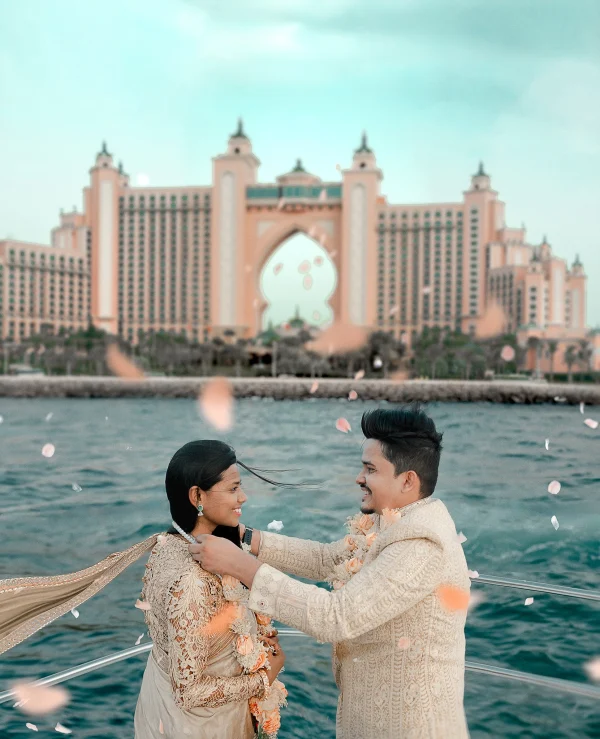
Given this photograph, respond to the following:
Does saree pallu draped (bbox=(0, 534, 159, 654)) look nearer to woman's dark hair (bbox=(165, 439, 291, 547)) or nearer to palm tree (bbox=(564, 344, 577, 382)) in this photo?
woman's dark hair (bbox=(165, 439, 291, 547))

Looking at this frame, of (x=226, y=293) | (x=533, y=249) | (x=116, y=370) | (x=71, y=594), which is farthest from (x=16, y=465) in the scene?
(x=533, y=249)

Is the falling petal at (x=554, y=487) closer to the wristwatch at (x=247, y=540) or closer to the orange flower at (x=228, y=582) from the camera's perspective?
the wristwatch at (x=247, y=540)

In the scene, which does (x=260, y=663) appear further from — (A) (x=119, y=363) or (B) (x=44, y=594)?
(A) (x=119, y=363)

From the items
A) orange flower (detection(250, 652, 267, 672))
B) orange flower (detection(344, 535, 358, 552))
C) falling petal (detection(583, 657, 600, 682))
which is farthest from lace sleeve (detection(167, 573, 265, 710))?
falling petal (detection(583, 657, 600, 682))

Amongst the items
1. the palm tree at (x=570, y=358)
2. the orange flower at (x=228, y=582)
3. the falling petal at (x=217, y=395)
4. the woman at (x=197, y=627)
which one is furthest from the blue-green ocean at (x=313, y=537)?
the palm tree at (x=570, y=358)

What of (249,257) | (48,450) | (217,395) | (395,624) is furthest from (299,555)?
(249,257)

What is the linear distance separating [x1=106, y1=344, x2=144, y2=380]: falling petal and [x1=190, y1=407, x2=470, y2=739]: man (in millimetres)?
79180

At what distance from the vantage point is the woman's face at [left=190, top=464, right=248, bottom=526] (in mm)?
2119

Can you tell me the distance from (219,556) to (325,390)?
64359 millimetres

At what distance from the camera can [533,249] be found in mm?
119250

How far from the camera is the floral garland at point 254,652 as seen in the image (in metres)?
2.05

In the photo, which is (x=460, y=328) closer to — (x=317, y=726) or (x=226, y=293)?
(x=226, y=293)

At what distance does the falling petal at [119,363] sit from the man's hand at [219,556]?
79246mm

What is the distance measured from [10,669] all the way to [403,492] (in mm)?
4397
